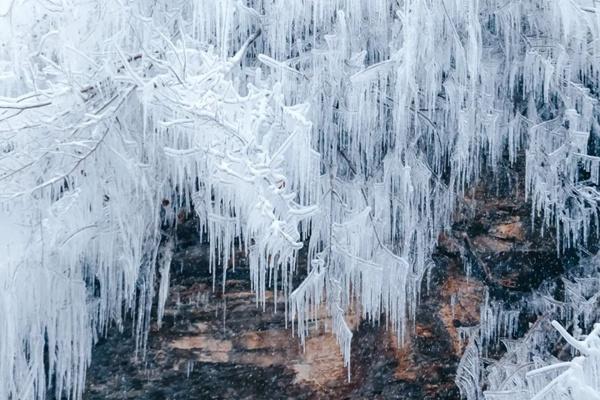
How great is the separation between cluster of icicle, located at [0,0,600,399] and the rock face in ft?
0.53

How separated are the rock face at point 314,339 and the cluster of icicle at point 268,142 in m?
0.16

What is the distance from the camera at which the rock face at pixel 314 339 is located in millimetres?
4242

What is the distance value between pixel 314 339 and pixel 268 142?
1.78 meters

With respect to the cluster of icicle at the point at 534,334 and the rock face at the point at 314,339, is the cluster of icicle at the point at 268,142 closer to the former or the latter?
the rock face at the point at 314,339

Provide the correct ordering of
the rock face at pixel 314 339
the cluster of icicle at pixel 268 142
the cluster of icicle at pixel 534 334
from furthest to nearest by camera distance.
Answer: the cluster of icicle at pixel 534 334, the rock face at pixel 314 339, the cluster of icicle at pixel 268 142

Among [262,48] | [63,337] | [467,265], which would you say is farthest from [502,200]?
[63,337]

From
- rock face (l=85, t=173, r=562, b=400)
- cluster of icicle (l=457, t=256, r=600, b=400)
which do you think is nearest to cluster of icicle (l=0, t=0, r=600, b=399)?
rock face (l=85, t=173, r=562, b=400)

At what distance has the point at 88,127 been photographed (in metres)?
3.34

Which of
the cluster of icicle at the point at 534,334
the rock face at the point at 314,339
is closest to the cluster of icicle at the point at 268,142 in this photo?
the rock face at the point at 314,339

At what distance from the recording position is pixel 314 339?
4379 mm

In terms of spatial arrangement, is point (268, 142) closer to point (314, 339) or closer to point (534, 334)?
point (314, 339)

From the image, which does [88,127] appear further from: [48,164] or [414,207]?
[414,207]

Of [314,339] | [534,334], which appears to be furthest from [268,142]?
[534,334]

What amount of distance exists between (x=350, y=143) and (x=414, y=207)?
69 cm
